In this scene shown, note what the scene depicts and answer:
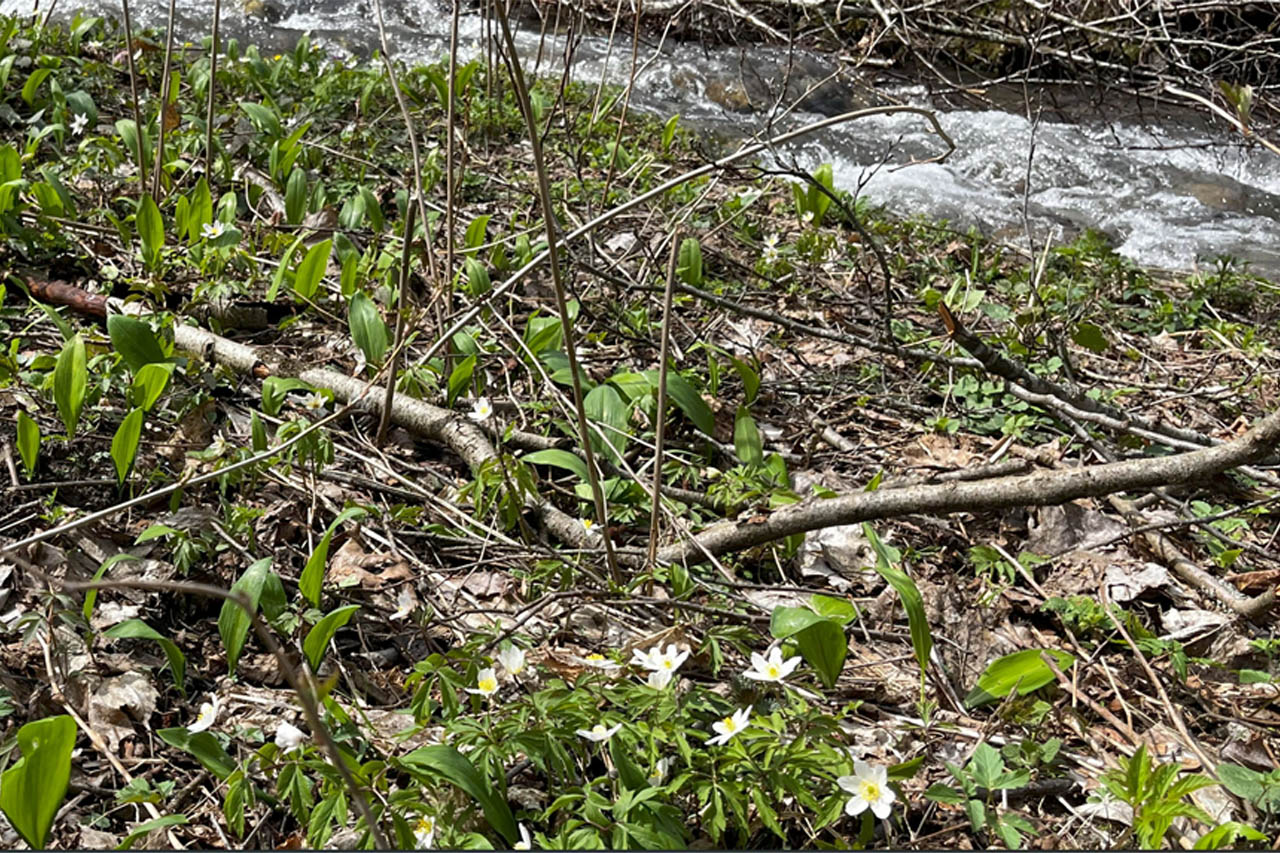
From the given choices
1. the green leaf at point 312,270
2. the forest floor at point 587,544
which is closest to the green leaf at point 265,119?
the forest floor at point 587,544

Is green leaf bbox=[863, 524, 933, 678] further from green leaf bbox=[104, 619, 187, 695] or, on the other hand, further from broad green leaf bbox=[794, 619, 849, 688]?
green leaf bbox=[104, 619, 187, 695]

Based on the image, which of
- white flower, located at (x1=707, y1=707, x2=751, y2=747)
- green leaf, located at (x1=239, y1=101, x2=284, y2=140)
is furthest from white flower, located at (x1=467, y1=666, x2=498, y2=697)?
green leaf, located at (x1=239, y1=101, x2=284, y2=140)

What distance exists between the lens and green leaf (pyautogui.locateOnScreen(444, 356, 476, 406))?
96.2 inches

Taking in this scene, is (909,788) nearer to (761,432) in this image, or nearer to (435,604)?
(435,604)

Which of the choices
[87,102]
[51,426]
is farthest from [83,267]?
[87,102]

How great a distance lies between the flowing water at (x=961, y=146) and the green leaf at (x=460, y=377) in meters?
2.55

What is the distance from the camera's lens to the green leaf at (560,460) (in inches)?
85.0

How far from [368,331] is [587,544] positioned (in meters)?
0.81

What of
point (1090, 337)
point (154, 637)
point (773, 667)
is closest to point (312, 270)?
point (154, 637)

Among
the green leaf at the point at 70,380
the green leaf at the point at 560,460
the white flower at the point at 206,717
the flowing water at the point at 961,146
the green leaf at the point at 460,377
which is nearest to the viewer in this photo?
the white flower at the point at 206,717

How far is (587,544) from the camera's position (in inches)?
81.6

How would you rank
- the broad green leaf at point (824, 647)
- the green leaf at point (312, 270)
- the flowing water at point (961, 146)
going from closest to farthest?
the broad green leaf at point (824, 647)
the green leaf at point (312, 270)
the flowing water at point (961, 146)

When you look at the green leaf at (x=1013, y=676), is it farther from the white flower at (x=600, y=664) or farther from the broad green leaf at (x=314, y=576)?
the broad green leaf at (x=314, y=576)

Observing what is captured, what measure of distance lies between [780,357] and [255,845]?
1.96 meters
